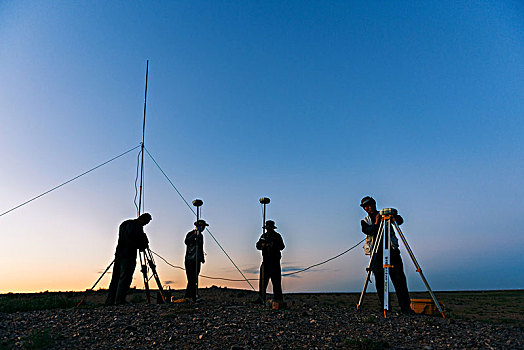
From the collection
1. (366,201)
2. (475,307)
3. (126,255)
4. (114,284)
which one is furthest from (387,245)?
(475,307)

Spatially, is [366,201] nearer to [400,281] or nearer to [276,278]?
[400,281]

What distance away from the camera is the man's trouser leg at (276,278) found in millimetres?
12906

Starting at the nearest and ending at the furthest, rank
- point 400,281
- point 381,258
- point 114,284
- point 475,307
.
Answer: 1. point 400,281
2. point 381,258
3. point 114,284
4. point 475,307

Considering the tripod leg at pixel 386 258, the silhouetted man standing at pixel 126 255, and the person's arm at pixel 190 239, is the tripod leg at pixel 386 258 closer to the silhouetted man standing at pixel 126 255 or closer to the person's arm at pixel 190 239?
the person's arm at pixel 190 239

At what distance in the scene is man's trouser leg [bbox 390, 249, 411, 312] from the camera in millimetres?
11742

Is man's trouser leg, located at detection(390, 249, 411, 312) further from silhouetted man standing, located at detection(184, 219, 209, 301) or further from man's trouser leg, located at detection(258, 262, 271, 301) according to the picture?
silhouetted man standing, located at detection(184, 219, 209, 301)

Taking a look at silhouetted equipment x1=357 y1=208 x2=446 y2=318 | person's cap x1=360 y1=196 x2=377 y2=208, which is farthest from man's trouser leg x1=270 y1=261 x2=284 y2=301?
person's cap x1=360 y1=196 x2=377 y2=208

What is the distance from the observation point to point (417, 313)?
11.7 meters

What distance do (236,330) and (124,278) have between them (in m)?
5.25

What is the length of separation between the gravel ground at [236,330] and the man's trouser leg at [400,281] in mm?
658

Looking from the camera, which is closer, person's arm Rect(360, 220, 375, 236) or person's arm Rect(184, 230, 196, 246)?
person's arm Rect(360, 220, 375, 236)

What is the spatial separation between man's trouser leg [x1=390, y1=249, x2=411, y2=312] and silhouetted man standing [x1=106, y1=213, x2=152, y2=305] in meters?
7.68

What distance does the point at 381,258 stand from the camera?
12.1 metres

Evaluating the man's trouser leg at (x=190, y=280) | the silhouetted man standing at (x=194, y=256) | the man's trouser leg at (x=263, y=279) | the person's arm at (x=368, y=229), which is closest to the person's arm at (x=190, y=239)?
the silhouetted man standing at (x=194, y=256)
